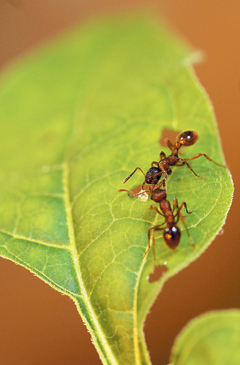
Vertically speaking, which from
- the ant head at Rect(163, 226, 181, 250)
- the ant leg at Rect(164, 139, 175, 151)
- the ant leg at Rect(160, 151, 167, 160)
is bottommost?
the ant head at Rect(163, 226, 181, 250)

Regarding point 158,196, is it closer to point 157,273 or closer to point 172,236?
point 172,236

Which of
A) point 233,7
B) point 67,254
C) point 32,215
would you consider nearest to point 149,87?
point 32,215

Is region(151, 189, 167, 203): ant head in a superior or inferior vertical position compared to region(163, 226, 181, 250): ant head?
superior

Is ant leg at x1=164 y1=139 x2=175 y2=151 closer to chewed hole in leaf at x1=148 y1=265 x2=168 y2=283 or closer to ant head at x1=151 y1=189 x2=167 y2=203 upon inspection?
ant head at x1=151 y1=189 x2=167 y2=203

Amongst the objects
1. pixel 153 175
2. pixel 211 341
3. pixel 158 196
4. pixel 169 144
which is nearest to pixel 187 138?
pixel 169 144

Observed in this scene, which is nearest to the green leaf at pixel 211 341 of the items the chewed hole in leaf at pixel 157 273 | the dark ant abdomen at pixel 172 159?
the chewed hole in leaf at pixel 157 273

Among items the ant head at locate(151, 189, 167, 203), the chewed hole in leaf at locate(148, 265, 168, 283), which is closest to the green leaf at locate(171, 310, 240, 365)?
the chewed hole in leaf at locate(148, 265, 168, 283)

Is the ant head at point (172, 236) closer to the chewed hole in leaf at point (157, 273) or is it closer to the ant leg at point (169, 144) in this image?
the chewed hole in leaf at point (157, 273)
